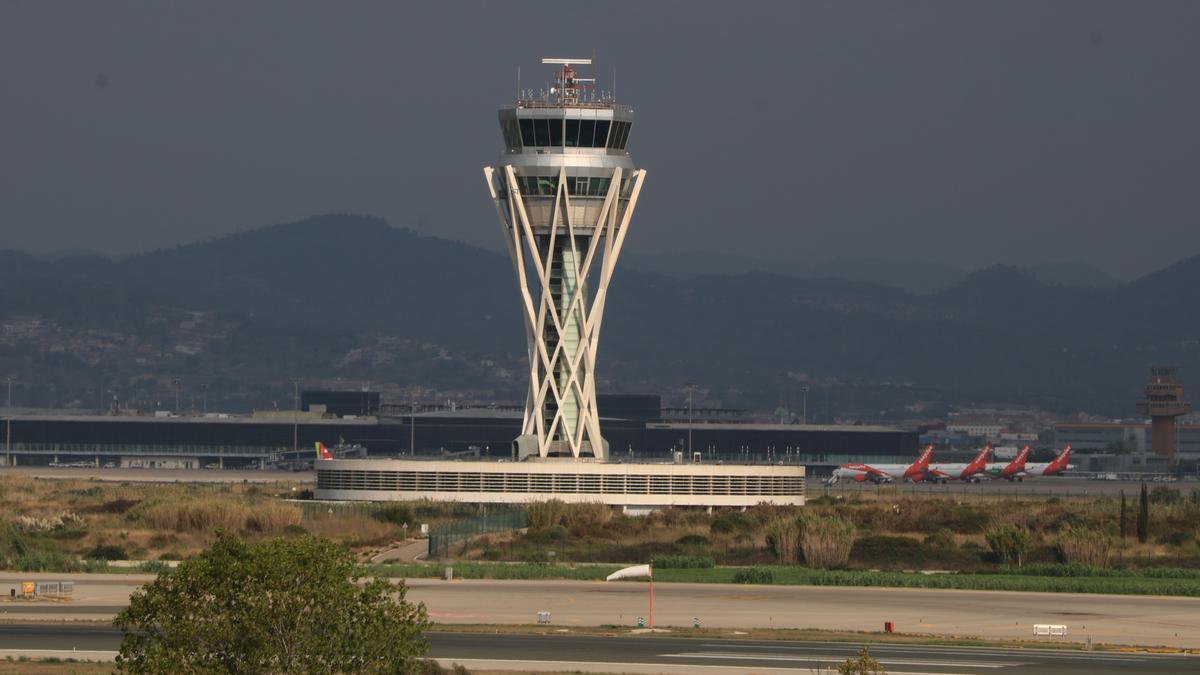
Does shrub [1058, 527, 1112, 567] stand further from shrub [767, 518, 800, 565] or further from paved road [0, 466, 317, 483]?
paved road [0, 466, 317, 483]

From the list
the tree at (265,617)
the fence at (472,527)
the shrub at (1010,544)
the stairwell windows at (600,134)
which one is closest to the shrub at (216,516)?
the fence at (472,527)

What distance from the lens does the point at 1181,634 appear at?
61.2 meters

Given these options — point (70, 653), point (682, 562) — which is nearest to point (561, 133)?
point (682, 562)

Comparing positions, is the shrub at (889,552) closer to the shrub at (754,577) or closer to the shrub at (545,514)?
the shrub at (754,577)

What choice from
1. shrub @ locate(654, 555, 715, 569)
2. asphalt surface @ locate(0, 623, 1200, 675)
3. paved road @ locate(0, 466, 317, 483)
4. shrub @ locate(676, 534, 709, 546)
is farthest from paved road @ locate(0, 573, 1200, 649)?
paved road @ locate(0, 466, 317, 483)

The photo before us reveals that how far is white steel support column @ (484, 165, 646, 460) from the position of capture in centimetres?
11556

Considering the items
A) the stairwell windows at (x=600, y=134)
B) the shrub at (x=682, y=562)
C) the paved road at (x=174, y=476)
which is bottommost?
the shrub at (x=682, y=562)

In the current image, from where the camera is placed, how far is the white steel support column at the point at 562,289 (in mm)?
115562

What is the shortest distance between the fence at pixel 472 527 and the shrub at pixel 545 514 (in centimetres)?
45

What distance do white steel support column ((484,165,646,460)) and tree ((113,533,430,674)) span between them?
78407 millimetres

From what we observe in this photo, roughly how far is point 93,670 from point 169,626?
1434 centimetres

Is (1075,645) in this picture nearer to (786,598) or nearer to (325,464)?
(786,598)

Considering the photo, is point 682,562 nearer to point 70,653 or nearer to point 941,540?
point 941,540

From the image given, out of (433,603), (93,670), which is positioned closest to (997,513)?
(433,603)
